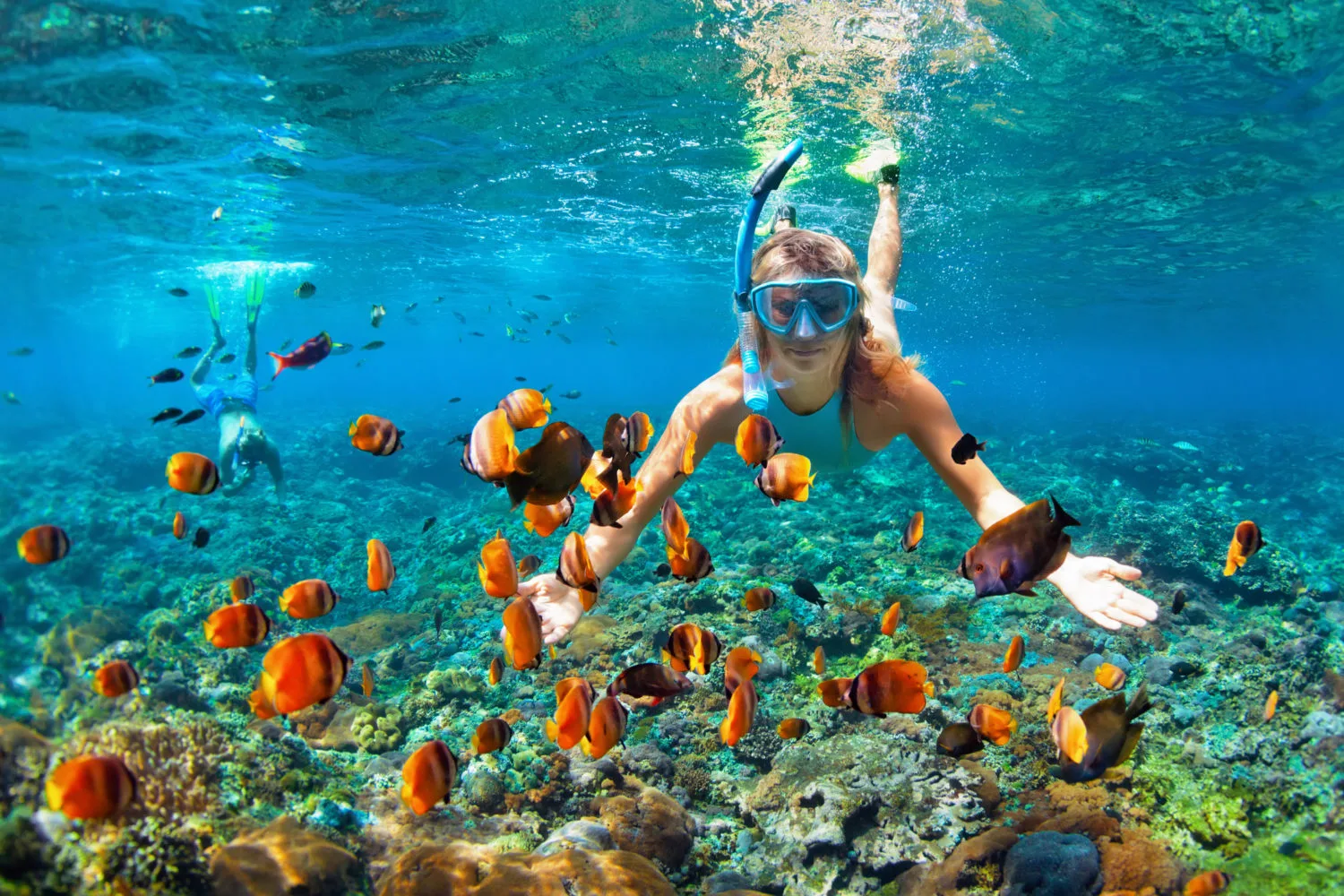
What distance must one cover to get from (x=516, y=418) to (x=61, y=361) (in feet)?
567

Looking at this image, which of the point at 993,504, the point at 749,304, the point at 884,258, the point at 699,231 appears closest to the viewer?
the point at 993,504

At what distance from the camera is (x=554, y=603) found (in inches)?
144

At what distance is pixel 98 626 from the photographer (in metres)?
9.88

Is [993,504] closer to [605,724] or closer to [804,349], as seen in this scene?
[804,349]

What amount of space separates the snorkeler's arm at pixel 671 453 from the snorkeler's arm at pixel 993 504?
4.02 ft

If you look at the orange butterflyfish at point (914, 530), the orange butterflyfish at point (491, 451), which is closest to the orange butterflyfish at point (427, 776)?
the orange butterflyfish at point (491, 451)

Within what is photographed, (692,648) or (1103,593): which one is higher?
(1103,593)

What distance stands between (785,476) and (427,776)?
7.36ft

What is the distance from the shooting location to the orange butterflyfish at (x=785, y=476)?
3201mm

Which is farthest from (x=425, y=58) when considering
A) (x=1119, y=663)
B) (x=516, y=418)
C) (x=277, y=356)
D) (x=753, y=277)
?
(x=1119, y=663)

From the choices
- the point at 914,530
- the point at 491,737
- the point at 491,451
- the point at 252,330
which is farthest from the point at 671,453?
the point at 252,330

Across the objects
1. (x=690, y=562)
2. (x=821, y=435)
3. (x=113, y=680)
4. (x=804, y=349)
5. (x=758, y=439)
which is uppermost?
(x=804, y=349)

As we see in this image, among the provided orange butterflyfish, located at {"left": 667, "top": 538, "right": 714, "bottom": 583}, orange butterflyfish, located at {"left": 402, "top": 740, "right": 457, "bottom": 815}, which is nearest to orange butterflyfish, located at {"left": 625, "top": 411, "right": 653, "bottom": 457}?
orange butterflyfish, located at {"left": 667, "top": 538, "right": 714, "bottom": 583}

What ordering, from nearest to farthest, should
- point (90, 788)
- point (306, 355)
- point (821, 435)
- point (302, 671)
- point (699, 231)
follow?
→ point (90, 788) < point (302, 671) < point (821, 435) < point (306, 355) < point (699, 231)
